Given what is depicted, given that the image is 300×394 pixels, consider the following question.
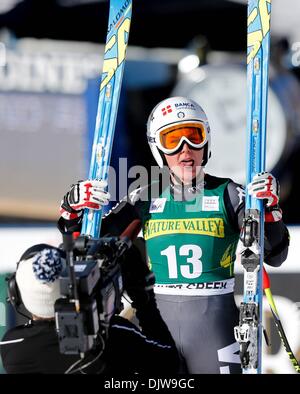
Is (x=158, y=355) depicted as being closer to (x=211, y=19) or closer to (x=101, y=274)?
(x=101, y=274)

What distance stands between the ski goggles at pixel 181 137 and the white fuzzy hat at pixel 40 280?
0.90 meters

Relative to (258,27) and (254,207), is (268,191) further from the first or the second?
(258,27)

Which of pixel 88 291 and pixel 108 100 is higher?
pixel 108 100

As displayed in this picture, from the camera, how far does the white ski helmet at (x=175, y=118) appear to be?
4941 mm

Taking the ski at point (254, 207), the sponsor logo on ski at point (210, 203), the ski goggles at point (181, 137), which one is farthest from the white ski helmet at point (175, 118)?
the ski at point (254, 207)

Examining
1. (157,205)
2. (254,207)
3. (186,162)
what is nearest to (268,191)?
(254,207)

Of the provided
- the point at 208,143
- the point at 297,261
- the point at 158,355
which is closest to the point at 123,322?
the point at 158,355

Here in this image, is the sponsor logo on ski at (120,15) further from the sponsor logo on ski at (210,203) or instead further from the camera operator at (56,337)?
the camera operator at (56,337)

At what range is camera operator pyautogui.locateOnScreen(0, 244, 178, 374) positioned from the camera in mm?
4359

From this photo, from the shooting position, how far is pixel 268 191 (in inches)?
187

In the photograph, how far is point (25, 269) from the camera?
4359 mm

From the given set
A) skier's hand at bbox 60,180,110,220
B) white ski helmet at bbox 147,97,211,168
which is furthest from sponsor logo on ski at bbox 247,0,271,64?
skier's hand at bbox 60,180,110,220

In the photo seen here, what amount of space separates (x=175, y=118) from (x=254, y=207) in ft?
2.01

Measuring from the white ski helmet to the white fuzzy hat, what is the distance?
0.94 meters
